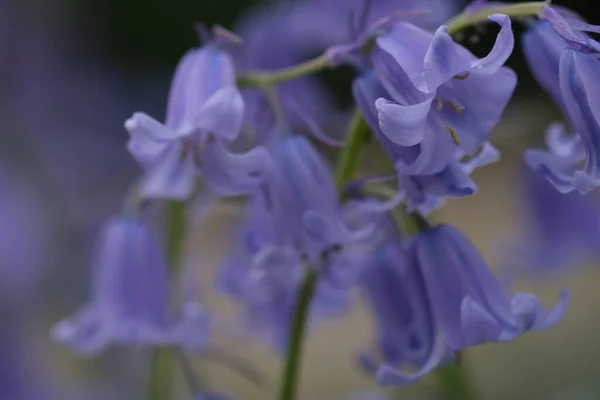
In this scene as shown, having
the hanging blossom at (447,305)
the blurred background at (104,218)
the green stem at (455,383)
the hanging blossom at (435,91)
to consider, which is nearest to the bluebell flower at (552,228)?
the blurred background at (104,218)

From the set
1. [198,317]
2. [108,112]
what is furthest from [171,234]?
[108,112]

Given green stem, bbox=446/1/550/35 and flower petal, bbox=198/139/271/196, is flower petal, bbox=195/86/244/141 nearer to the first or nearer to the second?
flower petal, bbox=198/139/271/196

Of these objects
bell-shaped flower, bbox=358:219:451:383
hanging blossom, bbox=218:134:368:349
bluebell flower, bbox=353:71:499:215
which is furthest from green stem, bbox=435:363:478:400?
bluebell flower, bbox=353:71:499:215

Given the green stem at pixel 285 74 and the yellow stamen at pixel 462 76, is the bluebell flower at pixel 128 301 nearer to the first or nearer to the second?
the green stem at pixel 285 74

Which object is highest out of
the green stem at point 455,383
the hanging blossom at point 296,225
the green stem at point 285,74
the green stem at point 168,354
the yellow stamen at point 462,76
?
the green stem at point 285,74

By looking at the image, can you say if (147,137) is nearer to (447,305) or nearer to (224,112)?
(224,112)
